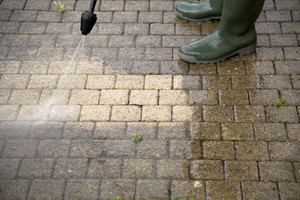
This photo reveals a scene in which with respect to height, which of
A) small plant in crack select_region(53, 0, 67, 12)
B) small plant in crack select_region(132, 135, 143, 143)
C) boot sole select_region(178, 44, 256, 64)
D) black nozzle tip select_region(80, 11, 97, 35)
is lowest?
small plant in crack select_region(132, 135, 143, 143)

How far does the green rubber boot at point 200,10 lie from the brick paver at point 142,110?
0.09 metres

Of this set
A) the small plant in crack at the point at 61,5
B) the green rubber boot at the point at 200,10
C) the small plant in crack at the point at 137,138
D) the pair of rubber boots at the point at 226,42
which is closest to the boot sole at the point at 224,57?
the pair of rubber boots at the point at 226,42

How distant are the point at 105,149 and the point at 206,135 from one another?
0.81m

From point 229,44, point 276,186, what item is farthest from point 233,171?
point 229,44

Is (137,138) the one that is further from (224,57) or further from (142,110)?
(224,57)

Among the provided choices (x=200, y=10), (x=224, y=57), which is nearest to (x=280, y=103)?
(x=224, y=57)

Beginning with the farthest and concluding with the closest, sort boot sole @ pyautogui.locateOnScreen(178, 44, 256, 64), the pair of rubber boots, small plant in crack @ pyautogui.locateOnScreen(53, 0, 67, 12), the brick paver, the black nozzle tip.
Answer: small plant in crack @ pyautogui.locateOnScreen(53, 0, 67, 12)
boot sole @ pyautogui.locateOnScreen(178, 44, 256, 64)
the pair of rubber boots
the black nozzle tip
the brick paver

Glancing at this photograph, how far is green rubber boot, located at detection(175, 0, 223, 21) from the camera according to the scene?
3721 millimetres

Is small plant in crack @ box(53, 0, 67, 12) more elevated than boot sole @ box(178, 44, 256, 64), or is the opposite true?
small plant in crack @ box(53, 0, 67, 12)

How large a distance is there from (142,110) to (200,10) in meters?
1.43

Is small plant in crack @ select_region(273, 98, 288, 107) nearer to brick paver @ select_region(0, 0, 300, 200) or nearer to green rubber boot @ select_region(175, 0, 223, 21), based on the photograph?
brick paver @ select_region(0, 0, 300, 200)

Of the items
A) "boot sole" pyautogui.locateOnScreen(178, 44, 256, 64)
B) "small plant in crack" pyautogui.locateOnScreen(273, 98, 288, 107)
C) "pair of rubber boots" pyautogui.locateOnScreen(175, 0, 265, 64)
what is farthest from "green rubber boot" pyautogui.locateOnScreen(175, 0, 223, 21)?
"small plant in crack" pyautogui.locateOnScreen(273, 98, 288, 107)

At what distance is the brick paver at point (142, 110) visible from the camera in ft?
8.29

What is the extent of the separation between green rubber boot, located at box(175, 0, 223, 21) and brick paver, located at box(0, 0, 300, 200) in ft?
0.28
